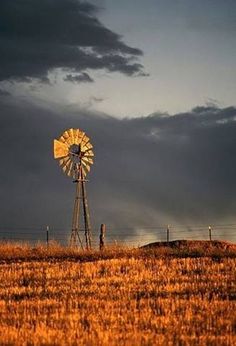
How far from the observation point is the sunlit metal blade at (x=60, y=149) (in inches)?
2143

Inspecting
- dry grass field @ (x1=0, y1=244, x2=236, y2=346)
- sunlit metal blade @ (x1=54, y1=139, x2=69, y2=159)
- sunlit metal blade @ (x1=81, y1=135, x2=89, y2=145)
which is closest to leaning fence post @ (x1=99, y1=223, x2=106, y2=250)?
dry grass field @ (x1=0, y1=244, x2=236, y2=346)

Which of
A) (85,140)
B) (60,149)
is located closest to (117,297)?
(60,149)

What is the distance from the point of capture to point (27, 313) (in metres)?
21.9

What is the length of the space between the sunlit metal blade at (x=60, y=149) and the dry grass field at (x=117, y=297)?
15.7 metres

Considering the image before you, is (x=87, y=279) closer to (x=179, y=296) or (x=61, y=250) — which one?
(x=179, y=296)

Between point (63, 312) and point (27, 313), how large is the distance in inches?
44.2

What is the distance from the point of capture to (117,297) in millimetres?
24812

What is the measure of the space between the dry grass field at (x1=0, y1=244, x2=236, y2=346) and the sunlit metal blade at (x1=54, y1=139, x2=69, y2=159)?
15.7m

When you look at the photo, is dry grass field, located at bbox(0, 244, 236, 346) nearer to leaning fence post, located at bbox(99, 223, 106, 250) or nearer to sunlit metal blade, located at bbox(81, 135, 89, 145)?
leaning fence post, located at bbox(99, 223, 106, 250)

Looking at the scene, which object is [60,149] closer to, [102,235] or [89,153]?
[89,153]

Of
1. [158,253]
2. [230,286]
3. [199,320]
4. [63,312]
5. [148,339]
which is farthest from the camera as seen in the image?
[158,253]


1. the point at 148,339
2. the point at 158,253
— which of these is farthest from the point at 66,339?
the point at 158,253

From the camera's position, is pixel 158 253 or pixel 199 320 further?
pixel 158 253

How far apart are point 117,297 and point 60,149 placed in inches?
1217
